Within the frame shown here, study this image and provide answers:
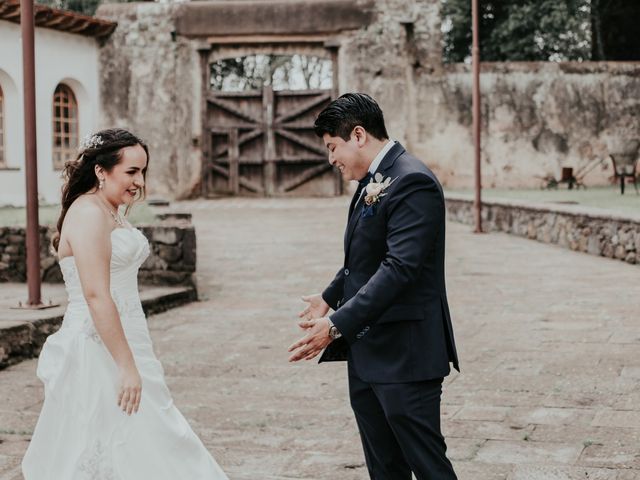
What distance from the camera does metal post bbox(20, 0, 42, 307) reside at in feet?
23.7

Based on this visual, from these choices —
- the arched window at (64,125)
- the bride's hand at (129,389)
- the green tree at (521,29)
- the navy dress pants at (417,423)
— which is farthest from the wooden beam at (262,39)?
the navy dress pants at (417,423)

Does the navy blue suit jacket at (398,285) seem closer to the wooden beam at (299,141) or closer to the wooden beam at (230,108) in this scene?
the wooden beam at (299,141)

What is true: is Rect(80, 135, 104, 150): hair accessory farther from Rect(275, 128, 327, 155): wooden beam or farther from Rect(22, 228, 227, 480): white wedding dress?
Rect(275, 128, 327, 155): wooden beam

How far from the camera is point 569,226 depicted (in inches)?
492

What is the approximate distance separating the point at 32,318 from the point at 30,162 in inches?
46.8

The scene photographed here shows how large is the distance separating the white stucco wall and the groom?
14.4 m

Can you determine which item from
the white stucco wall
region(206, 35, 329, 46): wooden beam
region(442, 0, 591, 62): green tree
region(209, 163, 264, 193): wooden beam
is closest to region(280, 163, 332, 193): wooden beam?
region(209, 163, 264, 193): wooden beam

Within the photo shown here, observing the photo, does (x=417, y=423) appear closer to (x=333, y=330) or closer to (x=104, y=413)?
(x=333, y=330)

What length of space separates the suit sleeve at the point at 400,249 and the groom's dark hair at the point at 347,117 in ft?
0.60

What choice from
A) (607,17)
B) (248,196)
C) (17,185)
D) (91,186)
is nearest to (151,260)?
(91,186)

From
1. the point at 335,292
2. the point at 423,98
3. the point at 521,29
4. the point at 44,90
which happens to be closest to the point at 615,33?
the point at 521,29

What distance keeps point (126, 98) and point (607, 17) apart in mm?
11812

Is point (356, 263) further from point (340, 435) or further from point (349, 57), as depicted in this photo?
point (349, 57)

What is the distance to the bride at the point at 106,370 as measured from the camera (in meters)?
3.03
